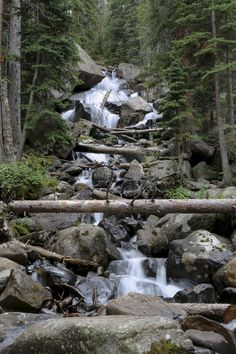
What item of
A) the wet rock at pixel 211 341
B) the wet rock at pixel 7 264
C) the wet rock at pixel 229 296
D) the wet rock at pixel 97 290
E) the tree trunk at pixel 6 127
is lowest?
the wet rock at pixel 229 296

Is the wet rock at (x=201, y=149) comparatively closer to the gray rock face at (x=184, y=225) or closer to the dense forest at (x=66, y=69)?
the dense forest at (x=66, y=69)

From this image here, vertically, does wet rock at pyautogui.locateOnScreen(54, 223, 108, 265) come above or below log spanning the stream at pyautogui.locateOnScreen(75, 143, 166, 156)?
below

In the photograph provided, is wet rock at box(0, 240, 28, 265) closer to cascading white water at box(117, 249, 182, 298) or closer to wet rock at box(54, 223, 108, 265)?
wet rock at box(54, 223, 108, 265)

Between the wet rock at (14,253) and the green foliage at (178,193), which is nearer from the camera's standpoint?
the wet rock at (14,253)

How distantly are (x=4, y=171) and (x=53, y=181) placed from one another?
255cm

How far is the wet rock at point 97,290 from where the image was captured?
7.56 metres

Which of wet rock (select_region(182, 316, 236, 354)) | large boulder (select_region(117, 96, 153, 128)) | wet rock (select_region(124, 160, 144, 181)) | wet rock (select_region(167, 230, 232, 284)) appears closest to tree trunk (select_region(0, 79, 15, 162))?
wet rock (select_region(124, 160, 144, 181))

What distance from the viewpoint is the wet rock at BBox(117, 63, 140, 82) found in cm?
3444

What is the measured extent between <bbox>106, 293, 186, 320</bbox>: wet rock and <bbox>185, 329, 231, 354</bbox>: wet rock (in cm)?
62

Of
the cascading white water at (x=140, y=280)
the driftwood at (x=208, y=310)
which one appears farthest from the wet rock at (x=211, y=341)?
the cascading white water at (x=140, y=280)

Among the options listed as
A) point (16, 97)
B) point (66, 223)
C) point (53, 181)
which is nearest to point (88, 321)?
point (66, 223)

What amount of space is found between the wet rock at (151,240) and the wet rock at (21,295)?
4.30 metres

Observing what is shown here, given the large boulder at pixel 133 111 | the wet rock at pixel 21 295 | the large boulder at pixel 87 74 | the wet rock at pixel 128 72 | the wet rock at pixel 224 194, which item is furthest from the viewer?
the wet rock at pixel 128 72

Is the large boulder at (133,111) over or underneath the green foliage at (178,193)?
over
